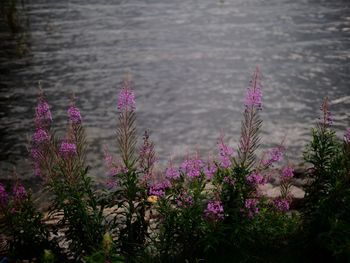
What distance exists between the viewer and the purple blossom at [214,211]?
554cm

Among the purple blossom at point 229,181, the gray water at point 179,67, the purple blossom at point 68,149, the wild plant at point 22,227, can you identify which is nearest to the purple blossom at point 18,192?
the wild plant at point 22,227

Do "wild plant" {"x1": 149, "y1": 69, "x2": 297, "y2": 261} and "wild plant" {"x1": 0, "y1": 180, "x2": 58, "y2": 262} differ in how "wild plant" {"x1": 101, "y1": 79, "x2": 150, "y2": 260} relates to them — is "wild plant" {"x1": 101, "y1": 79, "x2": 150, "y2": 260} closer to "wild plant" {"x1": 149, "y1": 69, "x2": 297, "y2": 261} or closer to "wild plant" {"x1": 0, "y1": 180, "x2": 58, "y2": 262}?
"wild plant" {"x1": 149, "y1": 69, "x2": 297, "y2": 261}

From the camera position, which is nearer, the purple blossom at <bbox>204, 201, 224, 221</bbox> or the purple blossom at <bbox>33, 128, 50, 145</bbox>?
the purple blossom at <bbox>204, 201, 224, 221</bbox>

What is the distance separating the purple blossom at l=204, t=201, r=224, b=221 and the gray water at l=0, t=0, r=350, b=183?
10.6 ft

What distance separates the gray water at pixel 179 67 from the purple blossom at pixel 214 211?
324 centimetres

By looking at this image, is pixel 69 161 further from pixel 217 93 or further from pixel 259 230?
pixel 217 93

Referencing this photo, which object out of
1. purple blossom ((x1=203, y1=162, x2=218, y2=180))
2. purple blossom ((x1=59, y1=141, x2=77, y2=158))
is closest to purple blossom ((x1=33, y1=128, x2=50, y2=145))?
purple blossom ((x1=59, y1=141, x2=77, y2=158))

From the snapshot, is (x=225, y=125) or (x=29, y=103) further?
(x=29, y=103)

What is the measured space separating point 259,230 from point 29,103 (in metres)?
8.76

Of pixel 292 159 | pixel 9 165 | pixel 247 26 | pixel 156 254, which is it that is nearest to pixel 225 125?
pixel 292 159

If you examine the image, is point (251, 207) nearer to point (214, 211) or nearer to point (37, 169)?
point (214, 211)

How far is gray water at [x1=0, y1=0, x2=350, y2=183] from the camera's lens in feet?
37.2

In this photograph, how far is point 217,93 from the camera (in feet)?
43.1

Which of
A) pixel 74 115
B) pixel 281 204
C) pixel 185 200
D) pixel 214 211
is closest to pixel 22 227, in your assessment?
pixel 74 115
